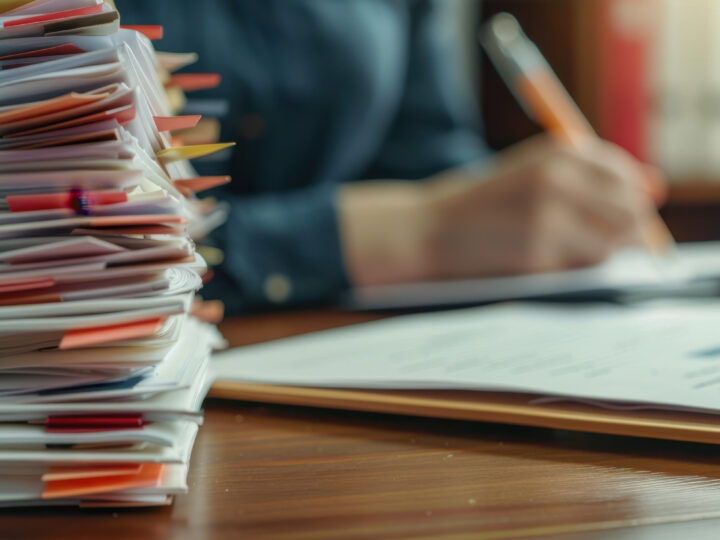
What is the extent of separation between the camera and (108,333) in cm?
19

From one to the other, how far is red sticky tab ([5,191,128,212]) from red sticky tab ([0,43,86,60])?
0.13 ft

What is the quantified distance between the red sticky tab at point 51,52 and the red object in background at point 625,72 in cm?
173

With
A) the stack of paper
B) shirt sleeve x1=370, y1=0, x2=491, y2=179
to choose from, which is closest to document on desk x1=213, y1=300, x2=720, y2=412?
the stack of paper

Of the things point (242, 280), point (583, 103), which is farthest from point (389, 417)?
point (583, 103)

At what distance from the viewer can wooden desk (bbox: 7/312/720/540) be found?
0.18 metres

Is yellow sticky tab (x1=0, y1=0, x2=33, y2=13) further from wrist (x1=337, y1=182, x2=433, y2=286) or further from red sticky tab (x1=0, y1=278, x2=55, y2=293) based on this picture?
wrist (x1=337, y1=182, x2=433, y2=286)

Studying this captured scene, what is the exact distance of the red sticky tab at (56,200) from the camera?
7.7 inches

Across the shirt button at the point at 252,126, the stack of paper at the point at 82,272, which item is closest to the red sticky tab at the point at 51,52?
the stack of paper at the point at 82,272

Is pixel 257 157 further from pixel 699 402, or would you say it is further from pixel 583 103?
pixel 583 103

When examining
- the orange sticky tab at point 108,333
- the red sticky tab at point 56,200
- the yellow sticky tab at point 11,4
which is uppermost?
the yellow sticky tab at point 11,4

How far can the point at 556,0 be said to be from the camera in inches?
67.4

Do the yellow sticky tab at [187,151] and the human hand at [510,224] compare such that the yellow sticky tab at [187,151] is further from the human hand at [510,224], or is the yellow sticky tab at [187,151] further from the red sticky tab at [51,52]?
the human hand at [510,224]

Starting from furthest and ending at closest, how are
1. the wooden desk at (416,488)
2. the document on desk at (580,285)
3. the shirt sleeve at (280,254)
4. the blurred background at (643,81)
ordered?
the blurred background at (643,81) < the shirt sleeve at (280,254) < the document on desk at (580,285) < the wooden desk at (416,488)

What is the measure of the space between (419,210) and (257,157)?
0.67 feet
